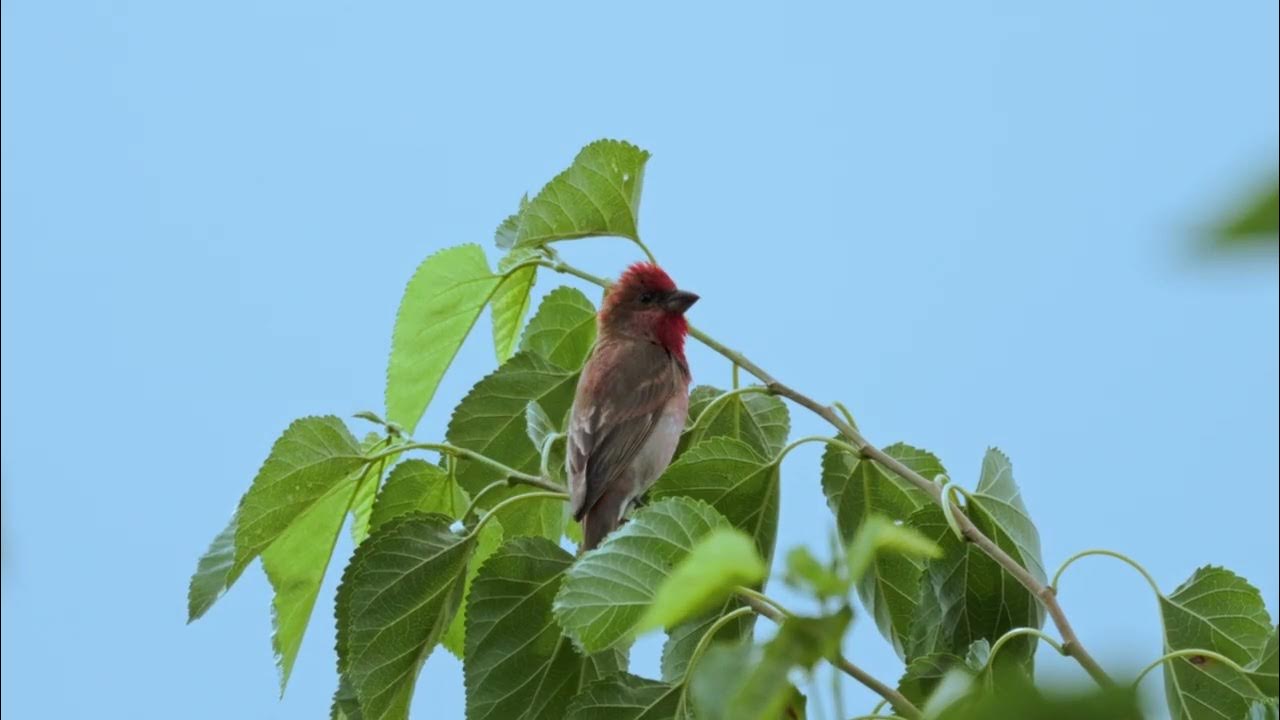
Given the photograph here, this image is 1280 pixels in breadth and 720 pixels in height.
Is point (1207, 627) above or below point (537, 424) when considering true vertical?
below

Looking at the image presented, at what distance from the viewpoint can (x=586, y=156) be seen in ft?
7.11

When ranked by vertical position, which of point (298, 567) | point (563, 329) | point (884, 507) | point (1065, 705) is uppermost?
point (563, 329)

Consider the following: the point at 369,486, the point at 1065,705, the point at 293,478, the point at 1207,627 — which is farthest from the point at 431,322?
the point at 1065,705

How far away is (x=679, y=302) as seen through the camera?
371cm

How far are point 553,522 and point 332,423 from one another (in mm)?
390

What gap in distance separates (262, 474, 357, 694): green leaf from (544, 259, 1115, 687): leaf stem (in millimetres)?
544

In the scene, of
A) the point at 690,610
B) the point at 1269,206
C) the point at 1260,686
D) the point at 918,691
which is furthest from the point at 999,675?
the point at 1269,206

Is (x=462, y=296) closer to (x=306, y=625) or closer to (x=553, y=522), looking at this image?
(x=553, y=522)

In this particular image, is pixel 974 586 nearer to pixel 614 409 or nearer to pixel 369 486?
pixel 369 486

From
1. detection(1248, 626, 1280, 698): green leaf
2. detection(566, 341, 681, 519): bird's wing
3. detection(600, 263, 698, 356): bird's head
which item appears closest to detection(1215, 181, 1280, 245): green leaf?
detection(1248, 626, 1280, 698): green leaf

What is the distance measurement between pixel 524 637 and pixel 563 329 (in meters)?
0.70

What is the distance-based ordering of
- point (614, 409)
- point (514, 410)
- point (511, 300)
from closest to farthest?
point (514, 410) < point (511, 300) < point (614, 409)

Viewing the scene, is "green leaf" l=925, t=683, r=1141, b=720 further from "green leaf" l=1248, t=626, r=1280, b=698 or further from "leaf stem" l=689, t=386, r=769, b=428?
"leaf stem" l=689, t=386, r=769, b=428

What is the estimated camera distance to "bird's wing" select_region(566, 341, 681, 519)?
2982 mm
